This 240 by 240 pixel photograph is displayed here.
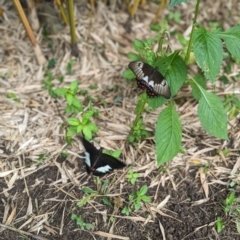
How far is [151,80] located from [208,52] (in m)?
0.23

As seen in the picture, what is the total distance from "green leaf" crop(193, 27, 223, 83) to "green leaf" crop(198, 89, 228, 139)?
0.58 ft

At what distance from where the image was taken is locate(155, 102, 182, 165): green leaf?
1.58m

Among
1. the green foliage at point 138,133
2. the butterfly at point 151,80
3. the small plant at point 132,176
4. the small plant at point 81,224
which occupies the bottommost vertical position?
the small plant at point 81,224

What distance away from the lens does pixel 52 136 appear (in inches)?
79.0

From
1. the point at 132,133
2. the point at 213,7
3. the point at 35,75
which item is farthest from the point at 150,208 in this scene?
the point at 213,7

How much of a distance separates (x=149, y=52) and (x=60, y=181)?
70cm

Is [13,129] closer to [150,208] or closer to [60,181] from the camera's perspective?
[60,181]

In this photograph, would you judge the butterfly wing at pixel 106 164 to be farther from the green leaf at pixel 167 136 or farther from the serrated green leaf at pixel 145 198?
the green leaf at pixel 167 136

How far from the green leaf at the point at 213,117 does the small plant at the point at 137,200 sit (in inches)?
16.5

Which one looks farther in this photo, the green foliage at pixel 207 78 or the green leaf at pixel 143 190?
the green leaf at pixel 143 190

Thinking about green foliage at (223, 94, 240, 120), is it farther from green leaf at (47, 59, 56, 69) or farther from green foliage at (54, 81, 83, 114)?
green leaf at (47, 59, 56, 69)

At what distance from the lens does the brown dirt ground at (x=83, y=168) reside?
5.75 feet

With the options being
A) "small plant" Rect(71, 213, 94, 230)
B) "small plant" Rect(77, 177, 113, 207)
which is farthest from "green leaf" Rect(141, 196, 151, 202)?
"small plant" Rect(71, 213, 94, 230)

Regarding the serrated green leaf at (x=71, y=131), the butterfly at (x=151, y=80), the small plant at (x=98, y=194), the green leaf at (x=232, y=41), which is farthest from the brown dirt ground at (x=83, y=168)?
the green leaf at (x=232, y=41)
